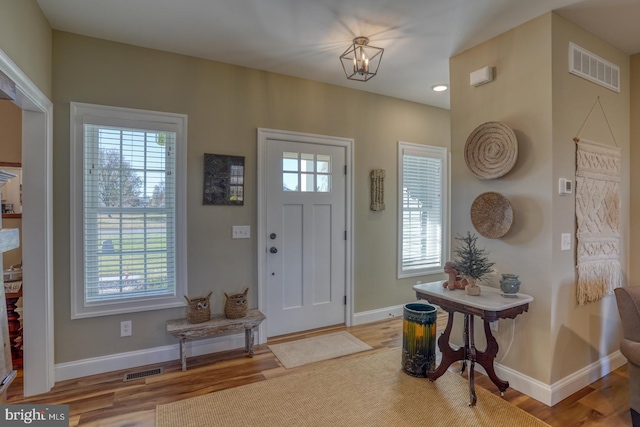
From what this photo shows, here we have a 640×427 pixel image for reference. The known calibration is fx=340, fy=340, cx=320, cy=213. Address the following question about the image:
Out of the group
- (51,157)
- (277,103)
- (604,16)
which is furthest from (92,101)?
(604,16)

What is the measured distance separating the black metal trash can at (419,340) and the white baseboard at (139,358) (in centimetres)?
156

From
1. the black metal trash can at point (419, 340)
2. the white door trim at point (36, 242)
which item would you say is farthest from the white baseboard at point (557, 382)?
the white door trim at point (36, 242)

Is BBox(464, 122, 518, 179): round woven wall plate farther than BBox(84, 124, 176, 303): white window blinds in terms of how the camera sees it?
No

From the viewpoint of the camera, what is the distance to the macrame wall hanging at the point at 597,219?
2.52m

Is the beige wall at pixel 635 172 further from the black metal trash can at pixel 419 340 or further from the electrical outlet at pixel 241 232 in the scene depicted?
the electrical outlet at pixel 241 232

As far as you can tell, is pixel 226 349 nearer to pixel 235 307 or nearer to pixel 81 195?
pixel 235 307

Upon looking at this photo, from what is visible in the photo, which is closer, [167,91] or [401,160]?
[167,91]

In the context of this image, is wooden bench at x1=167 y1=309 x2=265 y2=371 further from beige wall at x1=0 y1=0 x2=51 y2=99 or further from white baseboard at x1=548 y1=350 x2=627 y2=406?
white baseboard at x1=548 y1=350 x2=627 y2=406

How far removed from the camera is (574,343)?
8.23ft

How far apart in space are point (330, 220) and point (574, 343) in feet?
7.61

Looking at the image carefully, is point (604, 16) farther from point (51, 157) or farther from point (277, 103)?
point (51, 157)

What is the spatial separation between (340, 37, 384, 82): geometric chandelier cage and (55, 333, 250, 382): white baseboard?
257 cm

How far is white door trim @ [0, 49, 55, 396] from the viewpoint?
7.79 feet

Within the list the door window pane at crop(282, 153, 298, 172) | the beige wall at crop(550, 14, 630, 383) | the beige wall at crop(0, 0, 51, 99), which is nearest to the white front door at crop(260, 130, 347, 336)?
the door window pane at crop(282, 153, 298, 172)
